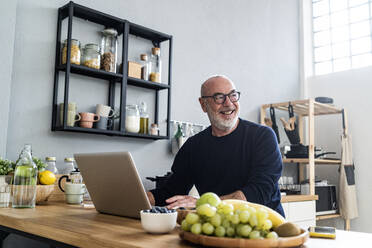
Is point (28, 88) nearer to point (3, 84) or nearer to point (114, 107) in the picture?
point (3, 84)

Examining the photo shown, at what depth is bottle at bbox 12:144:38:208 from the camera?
1753 millimetres

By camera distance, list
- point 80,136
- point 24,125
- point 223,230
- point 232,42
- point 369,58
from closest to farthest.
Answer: point 223,230 → point 24,125 → point 80,136 → point 232,42 → point 369,58

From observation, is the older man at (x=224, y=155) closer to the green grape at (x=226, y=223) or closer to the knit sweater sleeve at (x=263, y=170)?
the knit sweater sleeve at (x=263, y=170)

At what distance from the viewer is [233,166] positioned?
1.99m

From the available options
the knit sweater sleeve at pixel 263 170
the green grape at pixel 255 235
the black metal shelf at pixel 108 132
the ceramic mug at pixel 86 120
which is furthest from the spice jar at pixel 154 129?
the green grape at pixel 255 235

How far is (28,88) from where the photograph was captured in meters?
2.37

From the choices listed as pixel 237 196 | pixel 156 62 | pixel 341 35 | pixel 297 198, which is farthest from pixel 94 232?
pixel 341 35

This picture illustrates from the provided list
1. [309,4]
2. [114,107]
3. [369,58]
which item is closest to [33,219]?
[114,107]

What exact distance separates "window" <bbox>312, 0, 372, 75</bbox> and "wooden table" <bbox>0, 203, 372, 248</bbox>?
3705 millimetres

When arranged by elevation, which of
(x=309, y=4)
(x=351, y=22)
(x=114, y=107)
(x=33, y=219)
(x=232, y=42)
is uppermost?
(x=309, y=4)

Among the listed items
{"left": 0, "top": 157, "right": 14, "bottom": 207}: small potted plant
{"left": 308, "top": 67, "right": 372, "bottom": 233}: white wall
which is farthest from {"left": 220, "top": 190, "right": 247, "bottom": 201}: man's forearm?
{"left": 308, "top": 67, "right": 372, "bottom": 233}: white wall

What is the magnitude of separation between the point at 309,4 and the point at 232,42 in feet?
5.52

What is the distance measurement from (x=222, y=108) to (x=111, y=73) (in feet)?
3.11

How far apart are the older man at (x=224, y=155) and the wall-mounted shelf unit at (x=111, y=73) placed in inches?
27.4
